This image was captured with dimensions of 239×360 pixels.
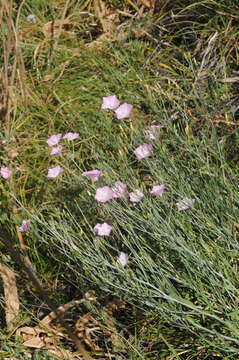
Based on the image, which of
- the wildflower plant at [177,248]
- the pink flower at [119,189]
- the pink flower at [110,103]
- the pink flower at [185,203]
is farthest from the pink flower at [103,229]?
the pink flower at [110,103]

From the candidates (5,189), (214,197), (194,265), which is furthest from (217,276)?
(5,189)

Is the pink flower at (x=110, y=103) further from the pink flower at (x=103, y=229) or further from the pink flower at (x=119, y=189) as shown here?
the pink flower at (x=103, y=229)

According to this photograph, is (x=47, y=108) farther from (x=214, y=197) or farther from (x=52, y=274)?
(x=214, y=197)

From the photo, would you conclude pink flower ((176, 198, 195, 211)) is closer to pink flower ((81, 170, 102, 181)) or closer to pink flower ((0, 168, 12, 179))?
pink flower ((81, 170, 102, 181))

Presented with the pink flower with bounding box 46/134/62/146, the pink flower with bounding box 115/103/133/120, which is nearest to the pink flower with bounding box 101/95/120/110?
the pink flower with bounding box 115/103/133/120

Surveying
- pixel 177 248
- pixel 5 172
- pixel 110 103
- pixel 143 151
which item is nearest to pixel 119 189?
pixel 143 151

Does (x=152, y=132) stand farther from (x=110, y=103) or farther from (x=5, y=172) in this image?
(x=5, y=172)
